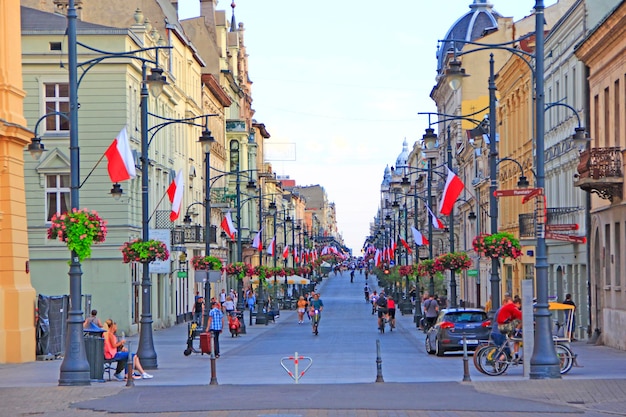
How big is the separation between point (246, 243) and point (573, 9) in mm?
57477

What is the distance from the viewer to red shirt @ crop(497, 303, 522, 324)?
1098 inches

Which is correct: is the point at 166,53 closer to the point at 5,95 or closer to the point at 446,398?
the point at 5,95

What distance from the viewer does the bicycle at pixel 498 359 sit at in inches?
1030

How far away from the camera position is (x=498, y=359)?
1048 inches

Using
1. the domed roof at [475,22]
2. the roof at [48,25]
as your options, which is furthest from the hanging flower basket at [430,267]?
the domed roof at [475,22]

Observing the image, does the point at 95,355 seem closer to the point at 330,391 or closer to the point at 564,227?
the point at 330,391

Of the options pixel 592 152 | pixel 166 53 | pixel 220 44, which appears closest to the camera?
pixel 592 152

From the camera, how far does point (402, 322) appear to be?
69.1m

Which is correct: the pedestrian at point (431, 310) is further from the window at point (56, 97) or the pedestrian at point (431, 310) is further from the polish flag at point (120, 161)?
the polish flag at point (120, 161)

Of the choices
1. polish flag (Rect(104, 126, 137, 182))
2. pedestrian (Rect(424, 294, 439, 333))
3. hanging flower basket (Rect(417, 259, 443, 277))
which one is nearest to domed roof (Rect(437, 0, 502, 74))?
hanging flower basket (Rect(417, 259, 443, 277))

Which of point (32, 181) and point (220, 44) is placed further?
point (220, 44)

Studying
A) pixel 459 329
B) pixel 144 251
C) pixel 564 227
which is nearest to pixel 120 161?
pixel 144 251

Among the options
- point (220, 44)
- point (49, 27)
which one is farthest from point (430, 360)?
point (220, 44)

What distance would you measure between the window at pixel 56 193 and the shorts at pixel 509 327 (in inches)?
1003
